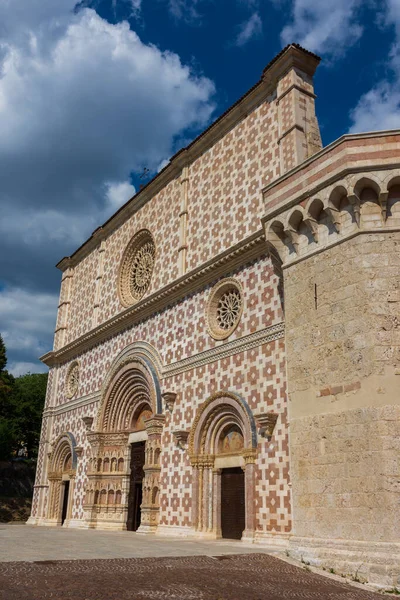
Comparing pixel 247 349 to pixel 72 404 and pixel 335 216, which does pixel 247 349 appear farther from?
pixel 72 404

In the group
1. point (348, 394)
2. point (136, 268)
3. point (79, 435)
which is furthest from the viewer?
point (79, 435)

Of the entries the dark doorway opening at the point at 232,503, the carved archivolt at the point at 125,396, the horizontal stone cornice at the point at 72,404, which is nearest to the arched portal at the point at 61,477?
the horizontal stone cornice at the point at 72,404

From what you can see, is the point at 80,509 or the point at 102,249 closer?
the point at 80,509

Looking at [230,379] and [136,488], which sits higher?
[230,379]

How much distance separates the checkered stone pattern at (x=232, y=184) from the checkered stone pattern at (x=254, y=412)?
147 inches

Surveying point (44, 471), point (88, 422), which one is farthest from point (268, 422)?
point (44, 471)

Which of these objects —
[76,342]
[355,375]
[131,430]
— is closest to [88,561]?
[355,375]

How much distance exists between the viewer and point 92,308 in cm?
2464

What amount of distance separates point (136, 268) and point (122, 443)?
6934mm

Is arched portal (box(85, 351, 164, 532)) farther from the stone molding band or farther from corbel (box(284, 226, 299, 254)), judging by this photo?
corbel (box(284, 226, 299, 254))

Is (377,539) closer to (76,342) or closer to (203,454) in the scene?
(203,454)

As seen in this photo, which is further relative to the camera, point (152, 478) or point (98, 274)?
point (98, 274)

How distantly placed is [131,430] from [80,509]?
161 inches

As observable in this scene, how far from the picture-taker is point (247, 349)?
47.3 feet
